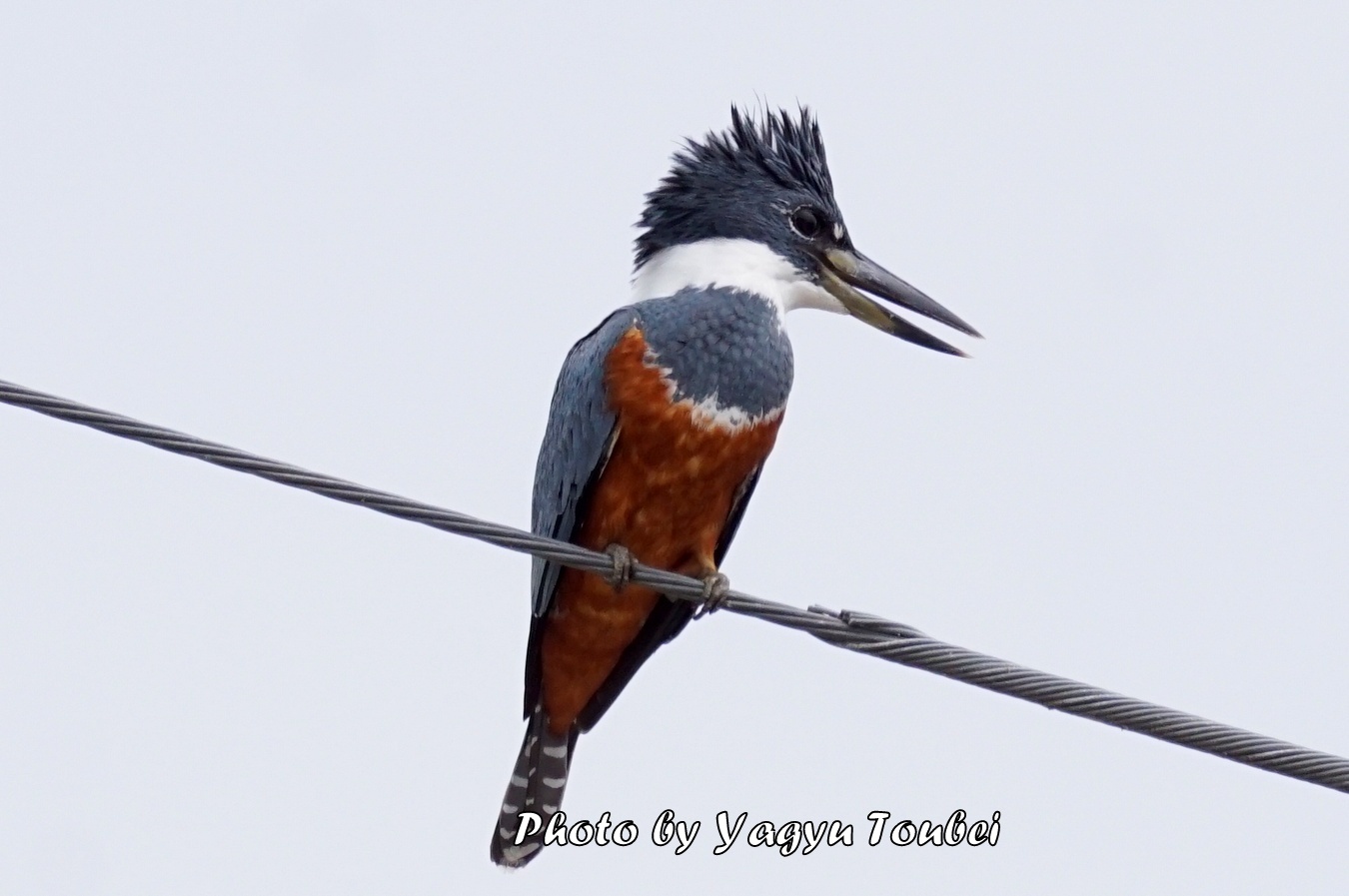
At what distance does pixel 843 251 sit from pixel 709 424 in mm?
974

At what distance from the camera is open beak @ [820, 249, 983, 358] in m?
5.00

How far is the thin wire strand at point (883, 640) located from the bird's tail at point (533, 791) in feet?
6.26

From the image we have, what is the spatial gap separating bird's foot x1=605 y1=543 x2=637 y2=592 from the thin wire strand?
679 millimetres

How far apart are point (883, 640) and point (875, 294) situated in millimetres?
1908

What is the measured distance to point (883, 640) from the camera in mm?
3361

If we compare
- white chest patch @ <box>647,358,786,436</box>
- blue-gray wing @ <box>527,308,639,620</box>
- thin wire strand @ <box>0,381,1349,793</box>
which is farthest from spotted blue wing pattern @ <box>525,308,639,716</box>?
thin wire strand @ <box>0,381,1349,793</box>

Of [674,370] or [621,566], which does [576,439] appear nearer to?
[674,370]

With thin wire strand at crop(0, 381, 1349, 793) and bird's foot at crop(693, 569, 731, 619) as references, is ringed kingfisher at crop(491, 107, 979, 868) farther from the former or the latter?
thin wire strand at crop(0, 381, 1349, 793)

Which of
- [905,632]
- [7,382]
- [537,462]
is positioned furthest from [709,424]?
[7,382]

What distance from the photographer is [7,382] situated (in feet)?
9.18

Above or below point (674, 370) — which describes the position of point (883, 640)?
below

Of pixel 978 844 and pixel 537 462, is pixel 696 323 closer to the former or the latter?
pixel 537 462

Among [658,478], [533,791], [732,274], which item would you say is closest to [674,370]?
[658,478]

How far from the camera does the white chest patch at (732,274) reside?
474cm
